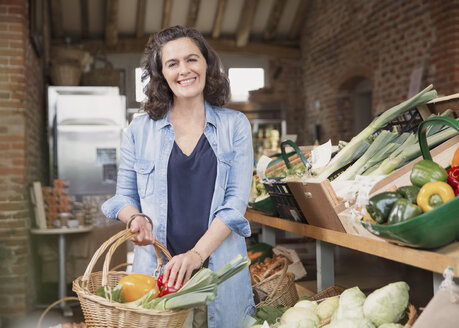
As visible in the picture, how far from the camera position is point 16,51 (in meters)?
4.78

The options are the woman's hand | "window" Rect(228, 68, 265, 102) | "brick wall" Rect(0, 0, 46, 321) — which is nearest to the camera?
the woman's hand

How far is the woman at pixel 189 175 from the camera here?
1886 mm

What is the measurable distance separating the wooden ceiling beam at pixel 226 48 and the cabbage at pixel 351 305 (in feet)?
28.3

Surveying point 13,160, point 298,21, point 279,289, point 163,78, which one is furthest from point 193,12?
point 279,289

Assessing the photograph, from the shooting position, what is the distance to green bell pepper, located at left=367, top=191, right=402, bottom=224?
4.75ft

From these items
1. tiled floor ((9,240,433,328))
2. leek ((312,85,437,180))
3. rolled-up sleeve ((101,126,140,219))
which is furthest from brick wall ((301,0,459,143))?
rolled-up sleeve ((101,126,140,219))

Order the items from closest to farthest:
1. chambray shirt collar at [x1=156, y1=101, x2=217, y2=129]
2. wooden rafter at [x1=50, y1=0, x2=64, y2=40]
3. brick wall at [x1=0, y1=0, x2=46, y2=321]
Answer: chambray shirt collar at [x1=156, y1=101, x2=217, y2=129] < brick wall at [x1=0, y1=0, x2=46, y2=321] < wooden rafter at [x1=50, y1=0, x2=64, y2=40]

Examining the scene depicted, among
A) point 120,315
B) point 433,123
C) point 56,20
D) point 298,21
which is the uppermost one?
point 298,21

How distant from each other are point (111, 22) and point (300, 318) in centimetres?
849

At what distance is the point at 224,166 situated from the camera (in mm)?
1920

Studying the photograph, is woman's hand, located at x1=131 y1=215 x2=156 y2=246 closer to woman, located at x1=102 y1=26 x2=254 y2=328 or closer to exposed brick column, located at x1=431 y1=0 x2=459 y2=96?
woman, located at x1=102 y1=26 x2=254 y2=328

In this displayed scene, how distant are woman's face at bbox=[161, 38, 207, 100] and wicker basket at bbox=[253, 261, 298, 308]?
90 cm

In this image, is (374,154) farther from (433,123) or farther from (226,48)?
(226,48)

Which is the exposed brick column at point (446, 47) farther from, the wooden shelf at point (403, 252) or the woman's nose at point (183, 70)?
the woman's nose at point (183, 70)
